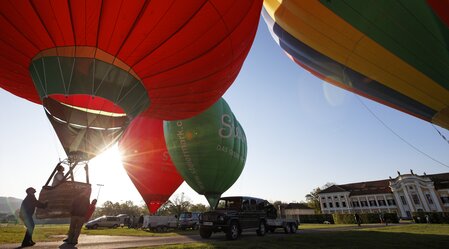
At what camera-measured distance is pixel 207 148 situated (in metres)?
15.7

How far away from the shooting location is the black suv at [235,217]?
10.5 m

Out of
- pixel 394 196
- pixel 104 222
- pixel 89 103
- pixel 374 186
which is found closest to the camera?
pixel 89 103

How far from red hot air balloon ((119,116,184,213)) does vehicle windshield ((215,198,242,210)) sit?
9.13 meters

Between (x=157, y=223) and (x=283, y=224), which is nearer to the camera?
(x=283, y=224)

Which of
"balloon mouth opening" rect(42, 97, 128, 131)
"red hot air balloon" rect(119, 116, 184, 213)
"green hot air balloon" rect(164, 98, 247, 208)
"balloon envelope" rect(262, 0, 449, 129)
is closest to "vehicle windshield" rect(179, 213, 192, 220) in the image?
"red hot air balloon" rect(119, 116, 184, 213)

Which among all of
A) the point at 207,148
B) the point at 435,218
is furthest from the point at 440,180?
the point at 207,148

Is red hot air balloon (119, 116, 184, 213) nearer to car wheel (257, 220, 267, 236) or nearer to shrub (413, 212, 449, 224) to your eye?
car wheel (257, 220, 267, 236)

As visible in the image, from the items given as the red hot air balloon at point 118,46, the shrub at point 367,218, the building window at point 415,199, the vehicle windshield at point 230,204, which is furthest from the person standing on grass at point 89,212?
the building window at point 415,199

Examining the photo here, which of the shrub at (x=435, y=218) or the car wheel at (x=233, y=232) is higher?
the shrub at (x=435, y=218)

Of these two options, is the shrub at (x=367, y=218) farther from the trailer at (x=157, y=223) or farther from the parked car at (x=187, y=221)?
the trailer at (x=157, y=223)

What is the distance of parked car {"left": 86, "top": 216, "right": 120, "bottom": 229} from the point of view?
97.0 ft

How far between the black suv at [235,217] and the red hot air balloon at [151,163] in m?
9.38

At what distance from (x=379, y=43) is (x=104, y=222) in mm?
33496

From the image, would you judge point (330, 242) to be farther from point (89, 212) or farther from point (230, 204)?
point (89, 212)
